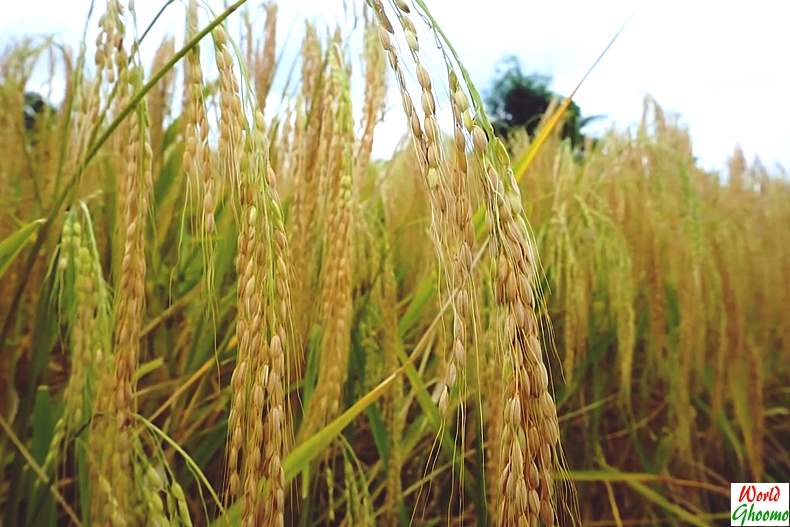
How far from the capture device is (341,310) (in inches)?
29.5

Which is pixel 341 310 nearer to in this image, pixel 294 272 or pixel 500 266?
pixel 294 272

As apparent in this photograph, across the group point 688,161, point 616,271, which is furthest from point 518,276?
point 688,161

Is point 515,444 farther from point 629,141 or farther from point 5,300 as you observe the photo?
point 629,141

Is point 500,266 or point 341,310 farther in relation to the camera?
point 341,310

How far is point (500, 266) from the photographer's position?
1.20 ft

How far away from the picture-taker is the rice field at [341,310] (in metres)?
0.40

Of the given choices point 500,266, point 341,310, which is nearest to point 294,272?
point 341,310

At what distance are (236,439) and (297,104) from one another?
674mm

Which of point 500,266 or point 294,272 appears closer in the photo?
point 500,266

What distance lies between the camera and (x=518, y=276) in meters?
0.36

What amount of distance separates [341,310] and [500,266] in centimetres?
40

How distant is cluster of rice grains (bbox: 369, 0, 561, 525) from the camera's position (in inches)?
14.1

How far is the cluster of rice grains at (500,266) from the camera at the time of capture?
1.17ft

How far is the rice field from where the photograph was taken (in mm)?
402
